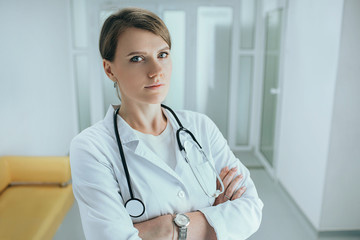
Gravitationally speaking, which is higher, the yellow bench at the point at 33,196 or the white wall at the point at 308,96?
the white wall at the point at 308,96

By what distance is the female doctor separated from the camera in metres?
0.66

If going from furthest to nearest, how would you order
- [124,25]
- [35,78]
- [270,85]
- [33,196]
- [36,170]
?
[270,85] → [35,78] → [36,170] → [33,196] → [124,25]

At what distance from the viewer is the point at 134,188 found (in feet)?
2.28

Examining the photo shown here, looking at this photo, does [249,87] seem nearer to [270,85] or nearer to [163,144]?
[270,85]

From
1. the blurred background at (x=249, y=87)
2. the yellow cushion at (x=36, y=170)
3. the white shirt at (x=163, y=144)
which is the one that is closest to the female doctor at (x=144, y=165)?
the white shirt at (x=163, y=144)

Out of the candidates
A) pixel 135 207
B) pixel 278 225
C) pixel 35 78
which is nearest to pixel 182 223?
pixel 135 207

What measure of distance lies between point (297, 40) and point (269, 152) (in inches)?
42.6

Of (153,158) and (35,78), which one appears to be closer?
(153,158)

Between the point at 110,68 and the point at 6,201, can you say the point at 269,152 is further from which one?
the point at 110,68

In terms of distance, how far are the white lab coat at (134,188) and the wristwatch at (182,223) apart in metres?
0.03

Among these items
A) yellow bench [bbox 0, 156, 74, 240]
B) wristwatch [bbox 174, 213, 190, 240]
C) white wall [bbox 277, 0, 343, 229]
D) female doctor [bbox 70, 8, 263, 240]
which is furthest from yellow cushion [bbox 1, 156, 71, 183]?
white wall [bbox 277, 0, 343, 229]

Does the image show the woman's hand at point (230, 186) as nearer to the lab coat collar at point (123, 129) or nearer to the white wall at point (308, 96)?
the lab coat collar at point (123, 129)

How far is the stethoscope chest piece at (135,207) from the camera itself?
2.21ft

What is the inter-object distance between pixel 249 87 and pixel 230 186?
7.50 feet
